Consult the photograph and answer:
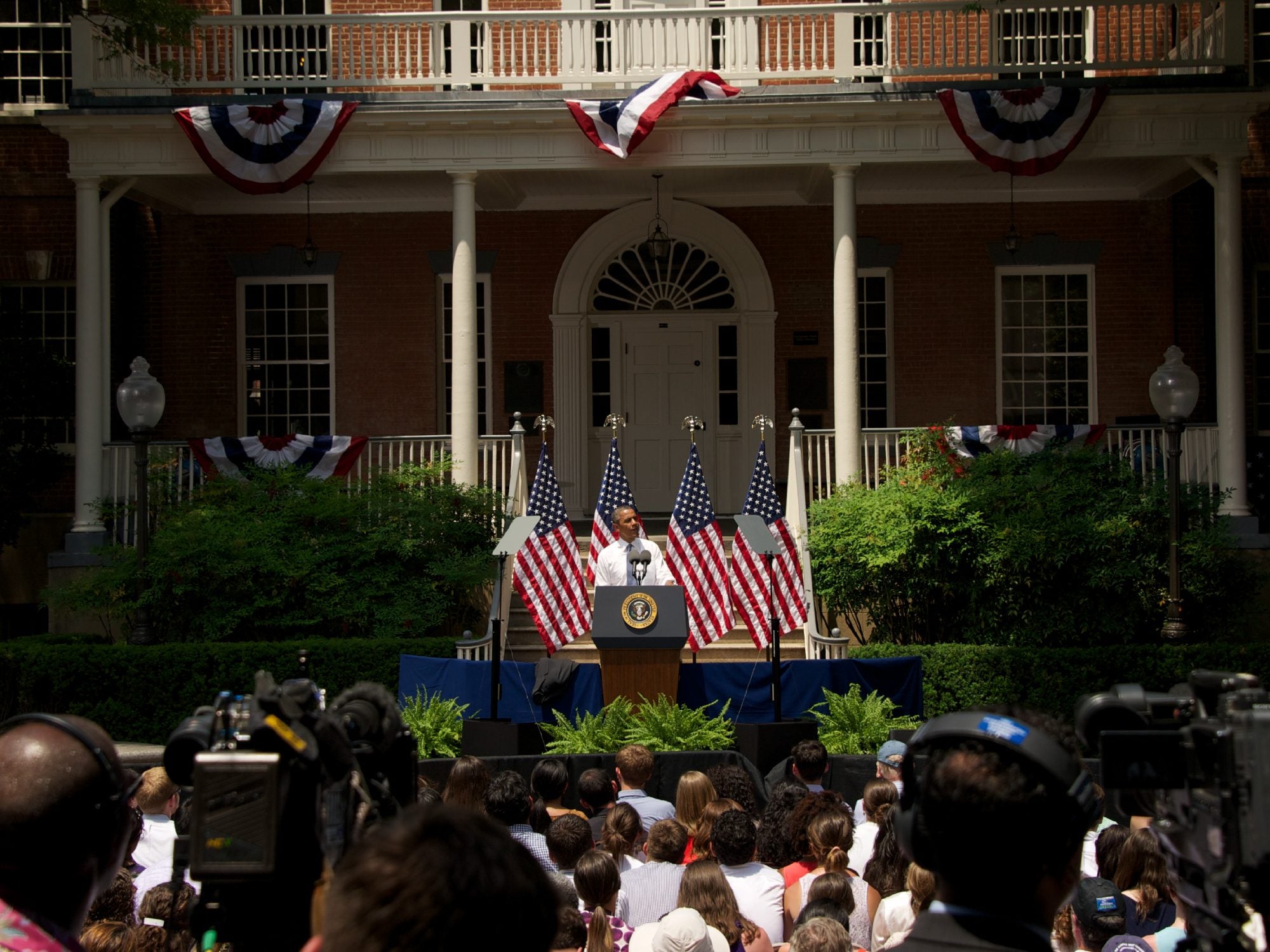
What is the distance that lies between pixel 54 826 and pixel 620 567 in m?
9.71

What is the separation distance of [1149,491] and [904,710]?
3.51 meters

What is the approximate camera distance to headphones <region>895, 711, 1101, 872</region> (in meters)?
2.42

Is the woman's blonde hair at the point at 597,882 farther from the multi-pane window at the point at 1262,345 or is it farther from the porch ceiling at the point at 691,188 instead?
the multi-pane window at the point at 1262,345

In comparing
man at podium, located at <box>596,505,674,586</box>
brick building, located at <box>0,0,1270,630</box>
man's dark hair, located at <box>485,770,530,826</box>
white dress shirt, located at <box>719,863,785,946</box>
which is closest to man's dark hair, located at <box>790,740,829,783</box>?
man's dark hair, located at <box>485,770,530,826</box>

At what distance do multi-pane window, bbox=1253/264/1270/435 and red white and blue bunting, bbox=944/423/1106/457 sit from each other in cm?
407

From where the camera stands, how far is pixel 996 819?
7.87ft

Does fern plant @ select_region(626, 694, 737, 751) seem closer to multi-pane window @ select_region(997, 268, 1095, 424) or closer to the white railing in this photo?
the white railing

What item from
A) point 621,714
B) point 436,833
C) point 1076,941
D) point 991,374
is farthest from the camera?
point 991,374

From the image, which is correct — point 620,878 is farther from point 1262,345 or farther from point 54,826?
point 1262,345

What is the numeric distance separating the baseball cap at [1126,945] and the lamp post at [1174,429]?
8.05 metres

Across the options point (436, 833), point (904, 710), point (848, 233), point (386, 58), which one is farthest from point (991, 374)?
point (436, 833)

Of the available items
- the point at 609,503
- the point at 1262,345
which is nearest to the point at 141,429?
the point at 609,503

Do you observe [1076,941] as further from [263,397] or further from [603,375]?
[263,397]

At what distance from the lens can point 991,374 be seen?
55.8 feet
